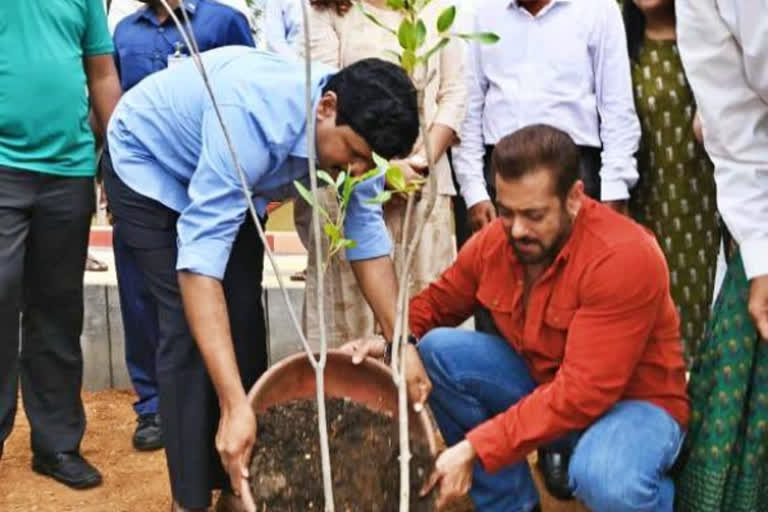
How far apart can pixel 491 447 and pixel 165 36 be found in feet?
5.99

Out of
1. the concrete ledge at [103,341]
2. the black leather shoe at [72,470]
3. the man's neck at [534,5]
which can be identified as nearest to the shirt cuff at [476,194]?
the man's neck at [534,5]

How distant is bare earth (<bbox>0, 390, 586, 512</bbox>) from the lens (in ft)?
10.4

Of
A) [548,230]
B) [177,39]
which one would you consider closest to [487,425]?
[548,230]

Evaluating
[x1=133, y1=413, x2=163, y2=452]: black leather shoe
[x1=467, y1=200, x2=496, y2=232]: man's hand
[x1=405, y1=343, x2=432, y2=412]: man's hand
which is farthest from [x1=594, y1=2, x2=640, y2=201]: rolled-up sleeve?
[x1=133, y1=413, x2=163, y2=452]: black leather shoe

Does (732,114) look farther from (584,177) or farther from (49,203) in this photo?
(49,203)

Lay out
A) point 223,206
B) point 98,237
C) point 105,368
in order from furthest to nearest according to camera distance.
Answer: point 98,237, point 105,368, point 223,206

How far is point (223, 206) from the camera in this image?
237 centimetres

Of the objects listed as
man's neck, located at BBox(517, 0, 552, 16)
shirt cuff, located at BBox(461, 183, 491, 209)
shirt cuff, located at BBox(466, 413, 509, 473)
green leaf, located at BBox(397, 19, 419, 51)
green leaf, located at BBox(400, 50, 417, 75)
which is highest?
green leaf, located at BBox(397, 19, 419, 51)

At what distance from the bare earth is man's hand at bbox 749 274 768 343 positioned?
1041 millimetres

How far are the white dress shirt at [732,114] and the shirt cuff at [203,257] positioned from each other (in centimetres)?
100

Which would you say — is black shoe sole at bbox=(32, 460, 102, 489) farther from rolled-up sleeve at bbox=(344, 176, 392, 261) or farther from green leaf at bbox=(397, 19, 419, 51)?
green leaf at bbox=(397, 19, 419, 51)

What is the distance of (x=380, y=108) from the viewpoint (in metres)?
2.22

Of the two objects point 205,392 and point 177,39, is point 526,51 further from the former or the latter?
point 205,392

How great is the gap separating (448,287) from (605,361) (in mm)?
525
